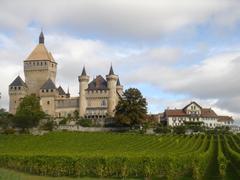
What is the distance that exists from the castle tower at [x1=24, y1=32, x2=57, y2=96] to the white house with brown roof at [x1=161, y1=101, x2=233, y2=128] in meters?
35.9

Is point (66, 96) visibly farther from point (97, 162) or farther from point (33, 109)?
point (97, 162)

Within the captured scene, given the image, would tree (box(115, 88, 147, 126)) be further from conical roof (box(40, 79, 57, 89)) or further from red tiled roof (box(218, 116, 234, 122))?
red tiled roof (box(218, 116, 234, 122))

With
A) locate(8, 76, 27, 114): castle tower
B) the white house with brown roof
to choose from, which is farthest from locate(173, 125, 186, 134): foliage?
locate(8, 76, 27, 114): castle tower

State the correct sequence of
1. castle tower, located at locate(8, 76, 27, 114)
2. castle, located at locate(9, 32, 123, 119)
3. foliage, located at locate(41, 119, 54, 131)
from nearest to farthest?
foliage, located at locate(41, 119, 54, 131) < castle, located at locate(9, 32, 123, 119) < castle tower, located at locate(8, 76, 27, 114)

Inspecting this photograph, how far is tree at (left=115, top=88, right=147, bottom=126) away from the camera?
112 m

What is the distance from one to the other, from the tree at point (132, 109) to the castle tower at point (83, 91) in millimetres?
21174

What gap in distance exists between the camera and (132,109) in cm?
11281

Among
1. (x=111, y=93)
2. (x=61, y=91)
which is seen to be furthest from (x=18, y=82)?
(x=111, y=93)

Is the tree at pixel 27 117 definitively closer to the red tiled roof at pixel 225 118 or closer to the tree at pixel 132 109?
the tree at pixel 132 109

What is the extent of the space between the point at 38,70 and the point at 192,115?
46.9 metres

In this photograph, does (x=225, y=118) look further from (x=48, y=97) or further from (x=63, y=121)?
(x=63, y=121)

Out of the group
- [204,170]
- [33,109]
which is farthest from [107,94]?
[204,170]

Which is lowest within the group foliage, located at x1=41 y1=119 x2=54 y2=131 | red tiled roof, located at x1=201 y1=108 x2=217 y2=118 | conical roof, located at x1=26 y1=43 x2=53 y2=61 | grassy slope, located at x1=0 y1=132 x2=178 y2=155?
grassy slope, located at x1=0 y1=132 x2=178 y2=155

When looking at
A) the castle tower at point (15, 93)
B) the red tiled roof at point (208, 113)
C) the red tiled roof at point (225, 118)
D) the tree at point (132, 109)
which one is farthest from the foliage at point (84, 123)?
the red tiled roof at point (225, 118)
